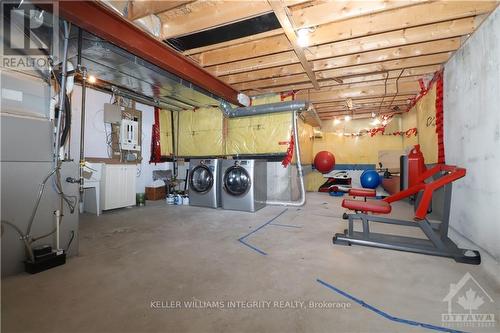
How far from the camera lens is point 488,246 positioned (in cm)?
207

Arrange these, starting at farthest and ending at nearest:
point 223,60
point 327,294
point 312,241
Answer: point 223,60
point 312,241
point 327,294

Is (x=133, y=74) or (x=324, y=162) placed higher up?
(x=133, y=74)

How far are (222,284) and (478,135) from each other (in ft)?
9.81

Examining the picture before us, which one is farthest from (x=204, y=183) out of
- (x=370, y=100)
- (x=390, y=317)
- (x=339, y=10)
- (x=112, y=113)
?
(x=370, y=100)

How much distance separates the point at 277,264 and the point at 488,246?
1983mm

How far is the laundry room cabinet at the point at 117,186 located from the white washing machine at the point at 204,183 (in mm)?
1160

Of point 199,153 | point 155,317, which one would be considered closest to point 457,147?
point 155,317

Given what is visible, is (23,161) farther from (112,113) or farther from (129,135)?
(129,135)

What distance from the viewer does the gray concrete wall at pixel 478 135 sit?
2.05 metres

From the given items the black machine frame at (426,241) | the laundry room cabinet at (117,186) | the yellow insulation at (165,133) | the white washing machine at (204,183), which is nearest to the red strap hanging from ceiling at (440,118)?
the black machine frame at (426,241)

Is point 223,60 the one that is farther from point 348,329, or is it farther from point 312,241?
point 348,329

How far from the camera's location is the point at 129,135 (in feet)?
16.6

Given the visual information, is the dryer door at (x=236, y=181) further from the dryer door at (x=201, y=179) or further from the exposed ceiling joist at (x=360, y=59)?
the exposed ceiling joist at (x=360, y=59)

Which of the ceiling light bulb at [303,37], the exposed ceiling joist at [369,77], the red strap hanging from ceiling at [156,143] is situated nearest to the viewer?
the ceiling light bulb at [303,37]
